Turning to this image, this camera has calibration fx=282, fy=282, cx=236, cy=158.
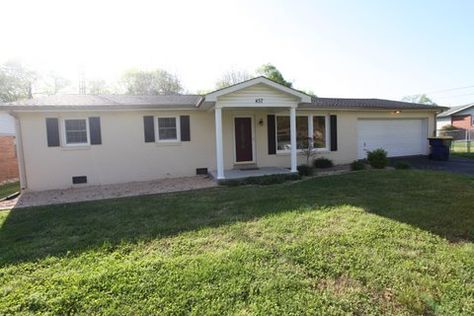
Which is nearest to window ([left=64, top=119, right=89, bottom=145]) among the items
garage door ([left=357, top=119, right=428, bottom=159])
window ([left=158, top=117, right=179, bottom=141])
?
window ([left=158, top=117, right=179, bottom=141])

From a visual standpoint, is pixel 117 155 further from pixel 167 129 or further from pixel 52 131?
pixel 52 131

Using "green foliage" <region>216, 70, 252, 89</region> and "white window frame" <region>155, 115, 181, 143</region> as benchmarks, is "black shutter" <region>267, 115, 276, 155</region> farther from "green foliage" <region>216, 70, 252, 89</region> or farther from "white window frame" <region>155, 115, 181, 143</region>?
"green foliage" <region>216, 70, 252, 89</region>

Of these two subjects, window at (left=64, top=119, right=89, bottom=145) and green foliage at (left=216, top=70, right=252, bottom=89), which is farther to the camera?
green foliage at (left=216, top=70, right=252, bottom=89)

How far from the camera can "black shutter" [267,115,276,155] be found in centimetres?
1141

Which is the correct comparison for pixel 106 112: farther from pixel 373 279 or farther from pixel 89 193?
pixel 373 279

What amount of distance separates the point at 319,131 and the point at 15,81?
1386 inches

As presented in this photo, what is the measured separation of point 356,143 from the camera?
42.2ft

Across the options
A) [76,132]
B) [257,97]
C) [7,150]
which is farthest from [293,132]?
[7,150]

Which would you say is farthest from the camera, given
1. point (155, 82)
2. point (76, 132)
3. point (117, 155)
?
point (155, 82)

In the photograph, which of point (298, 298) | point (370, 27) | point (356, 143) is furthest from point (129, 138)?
point (370, 27)

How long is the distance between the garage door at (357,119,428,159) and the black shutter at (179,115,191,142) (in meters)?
7.85

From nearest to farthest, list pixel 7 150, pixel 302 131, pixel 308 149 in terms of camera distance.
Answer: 1. pixel 308 149
2. pixel 302 131
3. pixel 7 150

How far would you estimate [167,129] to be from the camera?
1044cm

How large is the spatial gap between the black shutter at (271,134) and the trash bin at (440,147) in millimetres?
7776
